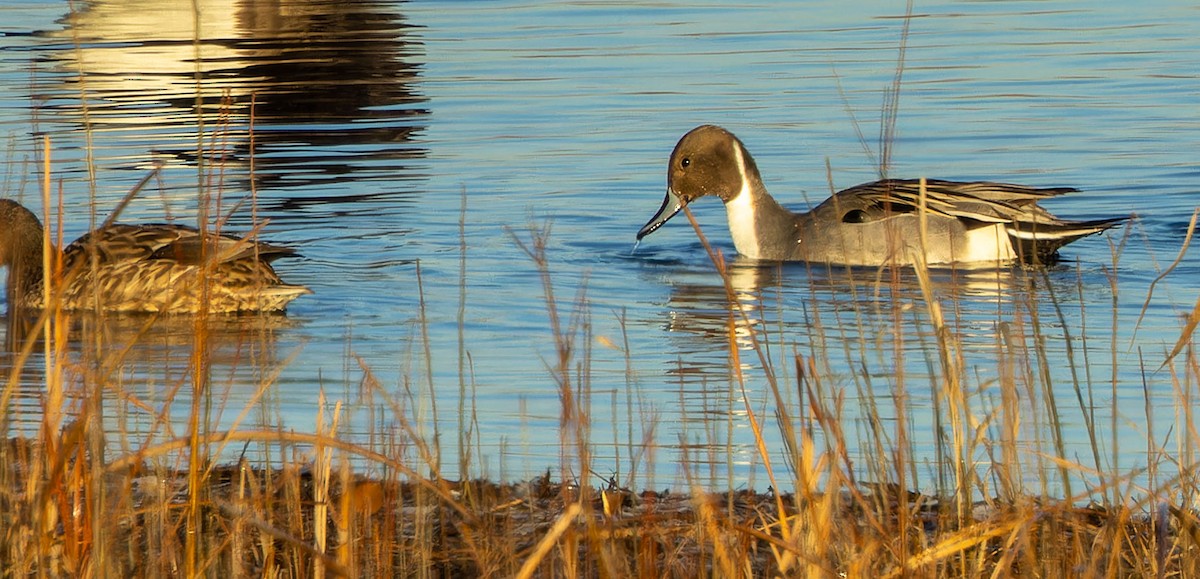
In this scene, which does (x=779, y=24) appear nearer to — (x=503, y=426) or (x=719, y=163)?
(x=719, y=163)

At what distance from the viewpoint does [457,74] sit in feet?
59.7

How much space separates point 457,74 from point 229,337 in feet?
31.2

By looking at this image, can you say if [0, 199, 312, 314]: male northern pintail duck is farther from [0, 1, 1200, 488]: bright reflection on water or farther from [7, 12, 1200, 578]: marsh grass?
[7, 12, 1200, 578]: marsh grass

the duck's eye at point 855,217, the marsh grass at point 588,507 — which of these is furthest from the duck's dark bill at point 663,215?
the marsh grass at point 588,507

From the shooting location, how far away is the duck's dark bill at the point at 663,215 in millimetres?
10938

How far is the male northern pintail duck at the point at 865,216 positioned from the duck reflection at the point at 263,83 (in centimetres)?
242

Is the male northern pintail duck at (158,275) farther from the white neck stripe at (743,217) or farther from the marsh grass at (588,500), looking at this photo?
the marsh grass at (588,500)

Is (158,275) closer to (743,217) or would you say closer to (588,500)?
(743,217)

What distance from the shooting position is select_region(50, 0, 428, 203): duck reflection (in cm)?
1418

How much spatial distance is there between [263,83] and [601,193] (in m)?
6.17

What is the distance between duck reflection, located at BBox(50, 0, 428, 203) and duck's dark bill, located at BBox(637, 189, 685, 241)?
2122 millimetres

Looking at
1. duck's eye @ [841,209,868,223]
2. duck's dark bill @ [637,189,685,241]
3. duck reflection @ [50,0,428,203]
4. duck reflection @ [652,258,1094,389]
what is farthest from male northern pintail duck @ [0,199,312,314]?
duck's eye @ [841,209,868,223]

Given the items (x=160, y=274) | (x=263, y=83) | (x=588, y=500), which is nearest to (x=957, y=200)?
(x=160, y=274)

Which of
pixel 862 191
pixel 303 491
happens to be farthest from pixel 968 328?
pixel 303 491
